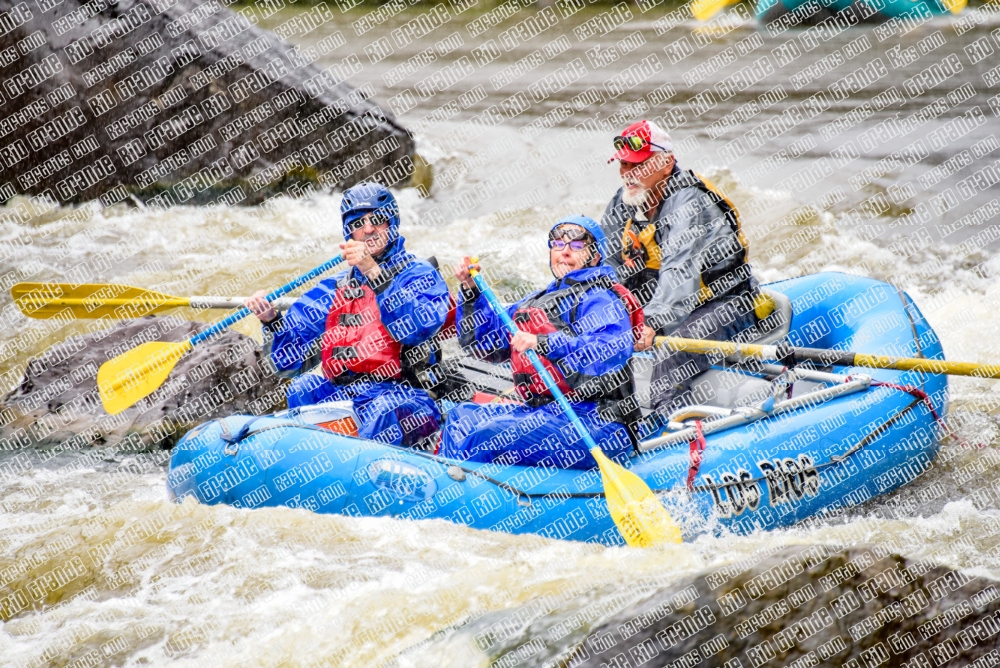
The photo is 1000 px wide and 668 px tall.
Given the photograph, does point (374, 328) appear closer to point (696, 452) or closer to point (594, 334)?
point (594, 334)

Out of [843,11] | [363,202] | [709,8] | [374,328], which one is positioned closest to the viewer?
[363,202]

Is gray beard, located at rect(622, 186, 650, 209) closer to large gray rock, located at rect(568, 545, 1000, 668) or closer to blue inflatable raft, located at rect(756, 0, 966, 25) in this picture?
large gray rock, located at rect(568, 545, 1000, 668)

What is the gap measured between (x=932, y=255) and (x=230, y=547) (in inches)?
231

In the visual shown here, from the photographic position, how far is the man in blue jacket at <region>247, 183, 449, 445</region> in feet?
14.1

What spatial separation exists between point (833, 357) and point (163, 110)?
641cm

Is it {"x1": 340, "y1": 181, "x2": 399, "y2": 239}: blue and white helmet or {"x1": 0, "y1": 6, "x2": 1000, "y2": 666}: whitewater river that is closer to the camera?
{"x1": 0, "y1": 6, "x2": 1000, "y2": 666}: whitewater river

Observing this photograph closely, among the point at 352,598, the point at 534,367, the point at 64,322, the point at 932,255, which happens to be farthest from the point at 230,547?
the point at 932,255

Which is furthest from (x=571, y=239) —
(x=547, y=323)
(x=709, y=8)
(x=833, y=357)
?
(x=709, y=8)

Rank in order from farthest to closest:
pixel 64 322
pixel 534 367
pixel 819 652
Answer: pixel 64 322
pixel 534 367
pixel 819 652

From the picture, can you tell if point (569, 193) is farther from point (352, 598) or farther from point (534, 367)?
point (352, 598)

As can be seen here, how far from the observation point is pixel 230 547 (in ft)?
13.9

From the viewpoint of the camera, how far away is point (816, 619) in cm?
261

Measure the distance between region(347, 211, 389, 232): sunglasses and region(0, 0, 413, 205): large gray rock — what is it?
197 inches

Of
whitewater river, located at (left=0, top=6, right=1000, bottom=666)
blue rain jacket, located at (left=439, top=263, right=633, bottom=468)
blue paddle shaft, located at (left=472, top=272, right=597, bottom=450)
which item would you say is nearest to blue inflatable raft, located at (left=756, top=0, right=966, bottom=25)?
whitewater river, located at (left=0, top=6, right=1000, bottom=666)
